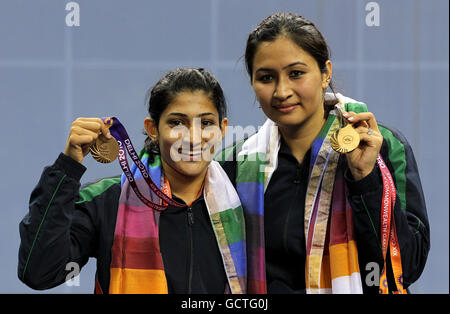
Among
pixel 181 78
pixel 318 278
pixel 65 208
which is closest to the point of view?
pixel 65 208

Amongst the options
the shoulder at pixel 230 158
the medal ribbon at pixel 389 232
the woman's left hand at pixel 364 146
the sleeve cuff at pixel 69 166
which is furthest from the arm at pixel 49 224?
the medal ribbon at pixel 389 232

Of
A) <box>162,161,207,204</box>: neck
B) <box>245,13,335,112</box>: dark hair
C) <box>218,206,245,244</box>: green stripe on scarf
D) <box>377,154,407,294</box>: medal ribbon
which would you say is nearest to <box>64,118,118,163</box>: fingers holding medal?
<box>162,161,207,204</box>: neck

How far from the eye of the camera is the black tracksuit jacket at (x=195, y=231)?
2.34 meters

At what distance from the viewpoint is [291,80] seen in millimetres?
2537

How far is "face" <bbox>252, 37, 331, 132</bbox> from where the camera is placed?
2.52m

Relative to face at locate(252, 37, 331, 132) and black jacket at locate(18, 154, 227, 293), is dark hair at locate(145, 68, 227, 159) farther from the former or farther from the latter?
black jacket at locate(18, 154, 227, 293)

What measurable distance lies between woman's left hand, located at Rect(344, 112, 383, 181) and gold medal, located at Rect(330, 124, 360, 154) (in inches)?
1.0

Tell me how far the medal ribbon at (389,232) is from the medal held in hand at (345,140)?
168mm

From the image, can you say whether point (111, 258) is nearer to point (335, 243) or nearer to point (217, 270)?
point (217, 270)

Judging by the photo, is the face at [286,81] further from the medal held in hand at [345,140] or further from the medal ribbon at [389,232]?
the medal ribbon at [389,232]

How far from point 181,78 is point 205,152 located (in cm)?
29
